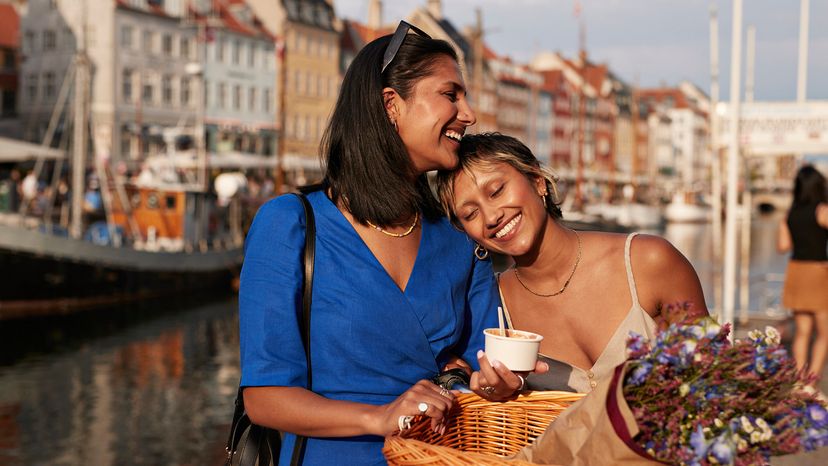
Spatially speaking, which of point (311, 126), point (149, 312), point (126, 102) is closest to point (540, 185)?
point (149, 312)

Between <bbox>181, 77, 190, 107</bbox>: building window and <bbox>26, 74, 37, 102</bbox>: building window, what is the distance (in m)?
7.11

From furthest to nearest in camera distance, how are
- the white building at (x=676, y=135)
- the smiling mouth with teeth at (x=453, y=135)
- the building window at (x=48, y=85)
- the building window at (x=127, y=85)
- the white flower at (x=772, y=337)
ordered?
the white building at (x=676, y=135) → the building window at (x=48, y=85) → the building window at (x=127, y=85) → the smiling mouth with teeth at (x=453, y=135) → the white flower at (x=772, y=337)

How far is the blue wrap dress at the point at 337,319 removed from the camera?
207 centimetres

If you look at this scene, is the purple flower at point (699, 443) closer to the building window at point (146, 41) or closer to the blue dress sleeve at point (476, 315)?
the blue dress sleeve at point (476, 315)

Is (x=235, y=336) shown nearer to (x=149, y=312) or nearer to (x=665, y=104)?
(x=149, y=312)

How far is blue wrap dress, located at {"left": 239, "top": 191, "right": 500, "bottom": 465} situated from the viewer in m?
2.07

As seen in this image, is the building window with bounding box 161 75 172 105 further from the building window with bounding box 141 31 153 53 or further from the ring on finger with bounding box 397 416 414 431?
the ring on finger with bounding box 397 416 414 431

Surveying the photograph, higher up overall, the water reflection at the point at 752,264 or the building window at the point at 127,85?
the building window at the point at 127,85

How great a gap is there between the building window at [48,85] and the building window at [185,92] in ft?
21.2

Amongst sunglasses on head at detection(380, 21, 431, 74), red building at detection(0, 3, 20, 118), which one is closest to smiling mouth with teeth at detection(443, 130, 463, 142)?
sunglasses on head at detection(380, 21, 431, 74)

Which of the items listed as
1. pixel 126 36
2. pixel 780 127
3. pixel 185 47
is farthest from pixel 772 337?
pixel 185 47

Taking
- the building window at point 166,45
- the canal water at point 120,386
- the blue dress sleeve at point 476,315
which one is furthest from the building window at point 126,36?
the blue dress sleeve at point 476,315

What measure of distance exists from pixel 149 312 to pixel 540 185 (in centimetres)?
2024

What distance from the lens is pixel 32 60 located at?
1921 inches
